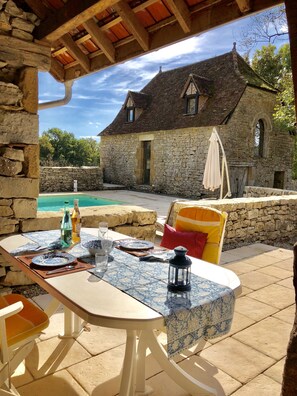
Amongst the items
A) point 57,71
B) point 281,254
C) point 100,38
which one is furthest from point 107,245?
point 281,254

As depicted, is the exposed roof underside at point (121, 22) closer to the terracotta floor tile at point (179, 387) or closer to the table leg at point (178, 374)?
the table leg at point (178, 374)

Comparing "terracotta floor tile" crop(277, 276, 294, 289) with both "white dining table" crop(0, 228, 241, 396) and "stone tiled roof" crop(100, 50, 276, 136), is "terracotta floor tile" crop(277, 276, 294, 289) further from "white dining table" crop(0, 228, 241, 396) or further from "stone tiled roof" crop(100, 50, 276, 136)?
"stone tiled roof" crop(100, 50, 276, 136)

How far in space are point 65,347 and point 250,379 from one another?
1.30m

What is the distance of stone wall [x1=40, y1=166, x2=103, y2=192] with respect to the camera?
1422cm

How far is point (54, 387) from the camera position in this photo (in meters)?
1.93

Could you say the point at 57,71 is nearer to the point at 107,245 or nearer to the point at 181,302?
the point at 107,245

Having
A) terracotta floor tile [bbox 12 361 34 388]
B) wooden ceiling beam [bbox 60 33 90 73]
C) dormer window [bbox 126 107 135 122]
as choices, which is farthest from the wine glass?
dormer window [bbox 126 107 135 122]

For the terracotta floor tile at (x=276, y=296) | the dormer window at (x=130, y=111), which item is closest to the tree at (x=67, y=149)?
the dormer window at (x=130, y=111)

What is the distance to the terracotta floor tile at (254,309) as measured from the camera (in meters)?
2.98

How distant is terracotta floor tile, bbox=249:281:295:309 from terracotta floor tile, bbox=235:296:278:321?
0.09 meters

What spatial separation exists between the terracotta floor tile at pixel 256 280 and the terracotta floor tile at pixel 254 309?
39 cm

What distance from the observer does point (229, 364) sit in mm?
2244

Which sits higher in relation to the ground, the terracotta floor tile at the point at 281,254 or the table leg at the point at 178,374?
the table leg at the point at 178,374

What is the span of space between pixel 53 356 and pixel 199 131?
37.4ft
